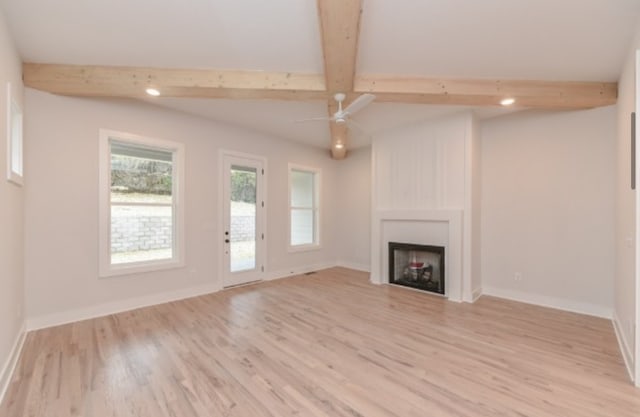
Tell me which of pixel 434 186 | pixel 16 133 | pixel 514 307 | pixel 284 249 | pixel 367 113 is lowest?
pixel 514 307

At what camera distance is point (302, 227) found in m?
6.46

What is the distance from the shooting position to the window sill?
12.2ft

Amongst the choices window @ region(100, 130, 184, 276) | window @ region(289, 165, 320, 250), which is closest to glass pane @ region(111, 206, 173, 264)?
window @ region(100, 130, 184, 276)

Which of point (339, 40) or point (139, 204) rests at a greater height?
point (339, 40)

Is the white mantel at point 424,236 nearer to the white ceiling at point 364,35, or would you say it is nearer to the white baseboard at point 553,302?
the white baseboard at point 553,302

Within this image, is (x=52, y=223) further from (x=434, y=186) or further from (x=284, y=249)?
(x=434, y=186)

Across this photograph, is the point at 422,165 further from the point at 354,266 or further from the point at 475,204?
the point at 354,266

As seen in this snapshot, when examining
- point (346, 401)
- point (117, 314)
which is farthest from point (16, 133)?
point (346, 401)

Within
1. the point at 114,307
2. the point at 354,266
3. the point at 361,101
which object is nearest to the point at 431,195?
the point at 361,101

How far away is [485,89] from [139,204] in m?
4.63

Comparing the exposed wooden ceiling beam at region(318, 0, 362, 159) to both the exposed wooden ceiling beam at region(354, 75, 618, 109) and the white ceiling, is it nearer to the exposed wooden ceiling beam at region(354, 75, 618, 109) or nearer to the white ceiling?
the white ceiling

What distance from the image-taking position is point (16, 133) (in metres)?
2.95

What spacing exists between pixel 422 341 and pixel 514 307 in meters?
1.95

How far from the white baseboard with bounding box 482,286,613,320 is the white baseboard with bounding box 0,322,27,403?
5551 millimetres
